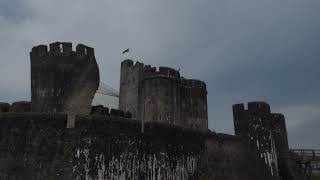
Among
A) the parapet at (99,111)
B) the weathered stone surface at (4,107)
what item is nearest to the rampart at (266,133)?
the parapet at (99,111)

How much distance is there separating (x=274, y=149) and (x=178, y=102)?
9199 millimetres

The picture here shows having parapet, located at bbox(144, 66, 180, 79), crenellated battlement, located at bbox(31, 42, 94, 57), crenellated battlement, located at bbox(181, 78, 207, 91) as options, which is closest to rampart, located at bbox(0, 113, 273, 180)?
crenellated battlement, located at bbox(31, 42, 94, 57)

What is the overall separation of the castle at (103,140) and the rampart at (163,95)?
22.8 ft

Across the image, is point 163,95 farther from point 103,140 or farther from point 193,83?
point 103,140

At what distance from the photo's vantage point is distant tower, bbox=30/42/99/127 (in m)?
15.0

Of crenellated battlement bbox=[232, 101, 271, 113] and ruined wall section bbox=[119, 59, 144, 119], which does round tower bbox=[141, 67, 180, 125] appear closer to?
ruined wall section bbox=[119, 59, 144, 119]

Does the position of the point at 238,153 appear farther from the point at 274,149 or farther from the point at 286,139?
the point at 286,139

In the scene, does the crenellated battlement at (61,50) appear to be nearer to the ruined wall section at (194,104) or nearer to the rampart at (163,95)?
the rampart at (163,95)

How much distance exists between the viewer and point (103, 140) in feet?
33.4

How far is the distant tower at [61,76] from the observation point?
15000mm

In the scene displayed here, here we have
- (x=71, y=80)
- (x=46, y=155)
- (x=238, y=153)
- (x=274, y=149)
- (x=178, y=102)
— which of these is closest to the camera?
(x=46, y=155)

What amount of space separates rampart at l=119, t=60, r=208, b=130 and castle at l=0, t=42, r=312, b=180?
695 cm

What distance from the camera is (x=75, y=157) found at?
9.82m

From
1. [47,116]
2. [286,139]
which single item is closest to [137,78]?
[286,139]
